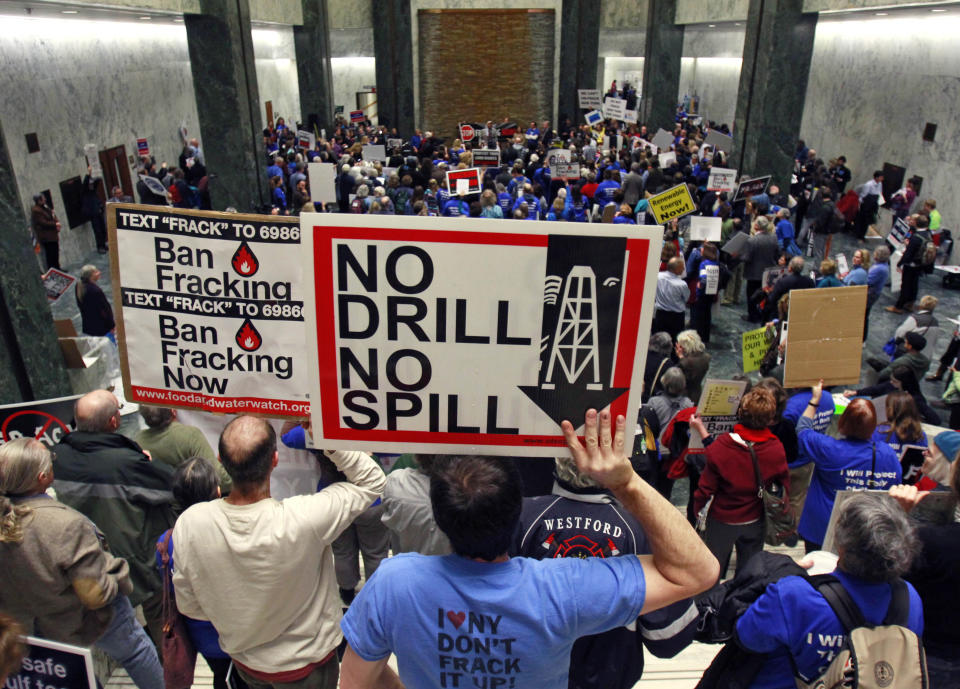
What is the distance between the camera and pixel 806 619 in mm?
2412

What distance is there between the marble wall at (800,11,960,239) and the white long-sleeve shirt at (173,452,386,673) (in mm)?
14977

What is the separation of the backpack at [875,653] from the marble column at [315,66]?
74.0 ft

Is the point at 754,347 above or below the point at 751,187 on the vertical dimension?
below

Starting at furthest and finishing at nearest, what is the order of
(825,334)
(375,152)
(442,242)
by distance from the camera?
1. (375,152)
2. (825,334)
3. (442,242)

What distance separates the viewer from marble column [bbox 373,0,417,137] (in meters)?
24.1

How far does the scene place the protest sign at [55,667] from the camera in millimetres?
2123

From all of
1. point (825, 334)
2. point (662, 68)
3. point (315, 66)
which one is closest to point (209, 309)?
point (825, 334)

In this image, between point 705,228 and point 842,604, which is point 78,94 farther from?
point 842,604

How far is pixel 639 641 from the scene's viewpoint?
2.20m

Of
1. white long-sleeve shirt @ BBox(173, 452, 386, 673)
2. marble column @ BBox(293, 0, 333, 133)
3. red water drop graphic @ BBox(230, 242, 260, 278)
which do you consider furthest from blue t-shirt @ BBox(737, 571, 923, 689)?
marble column @ BBox(293, 0, 333, 133)

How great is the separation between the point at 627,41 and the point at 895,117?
18.4 m

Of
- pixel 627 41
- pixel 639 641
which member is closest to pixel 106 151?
pixel 639 641

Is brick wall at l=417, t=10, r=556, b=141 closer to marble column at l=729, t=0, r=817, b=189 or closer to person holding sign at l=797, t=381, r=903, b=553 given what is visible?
marble column at l=729, t=0, r=817, b=189

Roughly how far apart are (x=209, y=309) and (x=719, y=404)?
3.35 m
